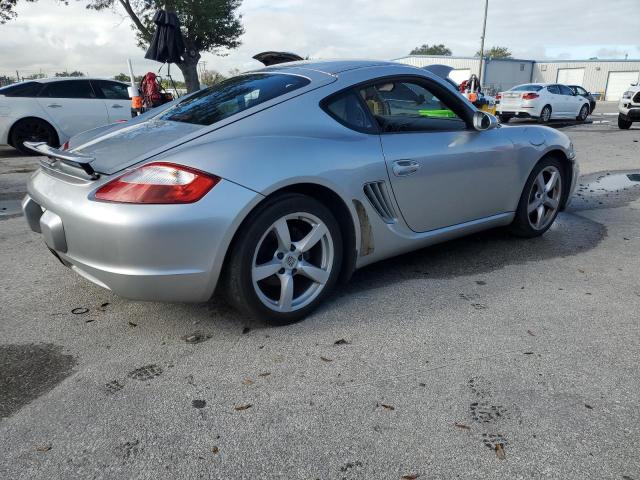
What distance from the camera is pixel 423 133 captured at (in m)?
A: 3.26

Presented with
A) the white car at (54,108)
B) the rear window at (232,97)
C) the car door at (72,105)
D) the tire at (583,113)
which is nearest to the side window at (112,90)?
the white car at (54,108)

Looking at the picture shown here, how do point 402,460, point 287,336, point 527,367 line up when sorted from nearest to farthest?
point 402,460 < point 527,367 < point 287,336

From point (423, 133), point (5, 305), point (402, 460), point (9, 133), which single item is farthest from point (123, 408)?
point (9, 133)

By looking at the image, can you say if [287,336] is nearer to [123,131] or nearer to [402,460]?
[402,460]

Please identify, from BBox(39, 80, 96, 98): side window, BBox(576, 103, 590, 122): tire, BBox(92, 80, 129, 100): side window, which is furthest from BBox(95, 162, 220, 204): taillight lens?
BBox(576, 103, 590, 122): tire

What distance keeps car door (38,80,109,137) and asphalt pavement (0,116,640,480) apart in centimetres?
717

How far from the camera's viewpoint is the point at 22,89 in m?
9.38

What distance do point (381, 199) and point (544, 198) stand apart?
2.00 meters

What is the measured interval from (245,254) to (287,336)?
20.4 inches

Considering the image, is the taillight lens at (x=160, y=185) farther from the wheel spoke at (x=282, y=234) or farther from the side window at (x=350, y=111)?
the side window at (x=350, y=111)

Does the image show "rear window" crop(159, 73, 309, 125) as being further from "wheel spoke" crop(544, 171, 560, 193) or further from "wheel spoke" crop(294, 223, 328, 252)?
"wheel spoke" crop(544, 171, 560, 193)

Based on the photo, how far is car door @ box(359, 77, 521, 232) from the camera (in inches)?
122

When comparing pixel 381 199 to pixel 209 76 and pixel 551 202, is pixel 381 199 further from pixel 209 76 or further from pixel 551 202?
pixel 209 76

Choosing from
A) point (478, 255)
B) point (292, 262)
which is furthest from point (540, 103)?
point (292, 262)
